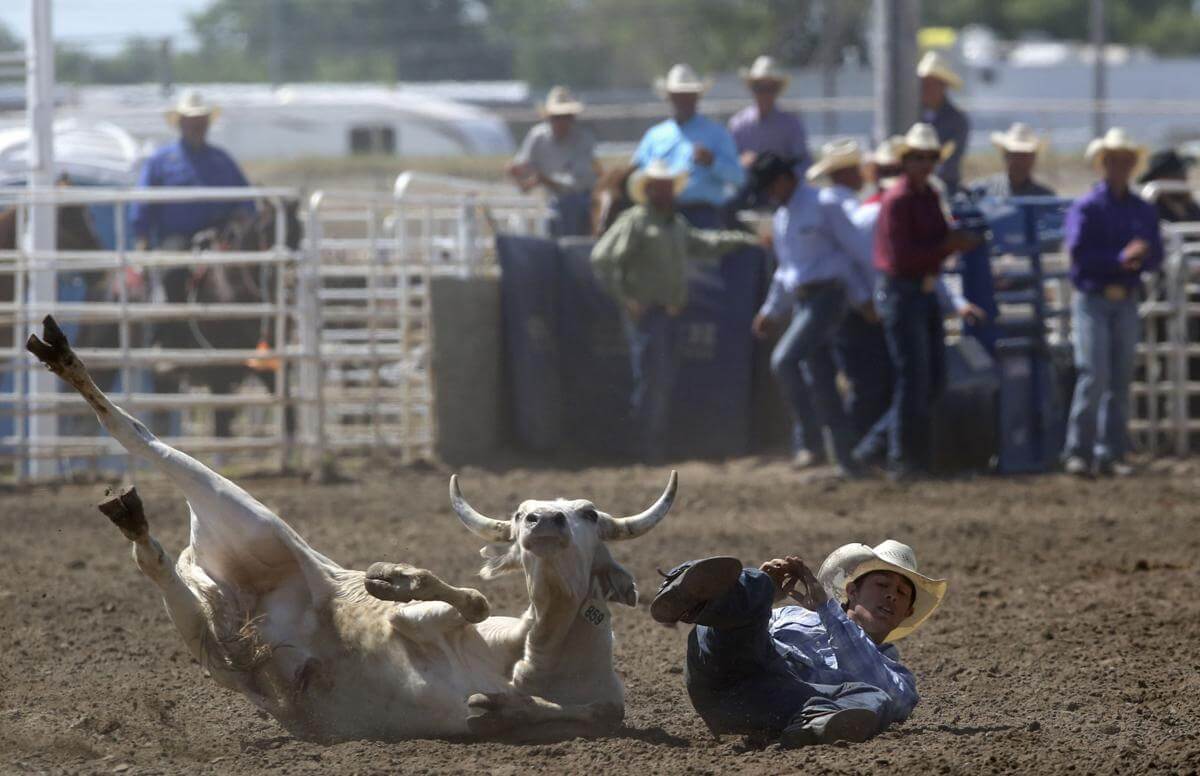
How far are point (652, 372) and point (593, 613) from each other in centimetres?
625

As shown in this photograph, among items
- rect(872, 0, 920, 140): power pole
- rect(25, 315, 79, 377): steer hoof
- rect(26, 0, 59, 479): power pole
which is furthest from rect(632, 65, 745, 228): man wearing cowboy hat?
rect(25, 315, 79, 377): steer hoof

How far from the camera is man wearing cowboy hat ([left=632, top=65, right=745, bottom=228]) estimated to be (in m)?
10.8

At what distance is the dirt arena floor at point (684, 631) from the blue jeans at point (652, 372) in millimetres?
292

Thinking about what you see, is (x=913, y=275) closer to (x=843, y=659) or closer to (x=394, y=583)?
(x=843, y=659)

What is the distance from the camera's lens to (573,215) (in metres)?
11.9

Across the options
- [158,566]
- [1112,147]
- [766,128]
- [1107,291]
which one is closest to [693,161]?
[766,128]

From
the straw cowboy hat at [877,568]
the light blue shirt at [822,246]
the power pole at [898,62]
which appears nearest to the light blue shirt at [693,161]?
the light blue shirt at [822,246]

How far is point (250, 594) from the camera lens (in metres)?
4.95

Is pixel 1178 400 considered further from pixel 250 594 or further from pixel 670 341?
pixel 250 594

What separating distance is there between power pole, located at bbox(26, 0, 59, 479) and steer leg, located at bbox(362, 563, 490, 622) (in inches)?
270

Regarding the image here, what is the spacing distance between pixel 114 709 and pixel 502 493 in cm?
475

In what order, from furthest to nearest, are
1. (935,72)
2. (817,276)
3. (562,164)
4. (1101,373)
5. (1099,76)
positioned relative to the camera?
1. (1099,76)
2. (562,164)
3. (935,72)
4. (1101,373)
5. (817,276)

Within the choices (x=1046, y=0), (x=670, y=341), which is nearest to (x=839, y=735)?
(x=670, y=341)

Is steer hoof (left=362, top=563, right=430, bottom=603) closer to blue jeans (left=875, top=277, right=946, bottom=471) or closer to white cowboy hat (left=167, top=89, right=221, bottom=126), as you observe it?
blue jeans (left=875, top=277, right=946, bottom=471)
